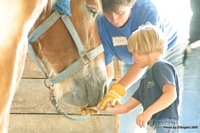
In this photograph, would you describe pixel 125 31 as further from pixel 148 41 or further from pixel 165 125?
pixel 165 125

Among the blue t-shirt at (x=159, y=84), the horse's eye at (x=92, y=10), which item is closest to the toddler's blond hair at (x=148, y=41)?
the blue t-shirt at (x=159, y=84)

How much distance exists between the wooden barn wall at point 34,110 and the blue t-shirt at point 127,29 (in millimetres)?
367

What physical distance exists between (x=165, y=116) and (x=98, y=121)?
1.87 ft

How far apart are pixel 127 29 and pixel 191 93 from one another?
0.76ft

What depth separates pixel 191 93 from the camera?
79 cm

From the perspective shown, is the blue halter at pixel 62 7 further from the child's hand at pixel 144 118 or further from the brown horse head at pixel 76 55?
the child's hand at pixel 144 118

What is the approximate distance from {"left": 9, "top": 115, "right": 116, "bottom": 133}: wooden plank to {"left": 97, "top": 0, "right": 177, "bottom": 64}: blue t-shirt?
371mm

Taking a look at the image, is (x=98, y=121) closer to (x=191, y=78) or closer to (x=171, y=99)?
(x=191, y=78)

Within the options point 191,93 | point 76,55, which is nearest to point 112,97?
point 76,55

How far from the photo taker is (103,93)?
0.72m

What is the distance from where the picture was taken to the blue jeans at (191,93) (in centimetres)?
78

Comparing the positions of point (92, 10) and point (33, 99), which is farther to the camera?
point (33, 99)

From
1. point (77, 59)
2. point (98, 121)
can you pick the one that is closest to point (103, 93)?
A: point (77, 59)

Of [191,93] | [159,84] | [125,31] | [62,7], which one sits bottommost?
[191,93]
